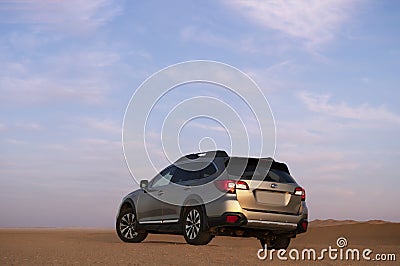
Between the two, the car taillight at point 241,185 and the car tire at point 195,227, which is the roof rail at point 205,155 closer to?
the car taillight at point 241,185

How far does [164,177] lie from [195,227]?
1837 mm

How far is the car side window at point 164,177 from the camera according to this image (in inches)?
561

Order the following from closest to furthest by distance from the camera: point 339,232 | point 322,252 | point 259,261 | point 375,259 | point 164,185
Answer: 1. point 259,261
2. point 375,259
3. point 322,252
4. point 164,185
5. point 339,232

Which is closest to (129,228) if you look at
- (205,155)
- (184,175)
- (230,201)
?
(184,175)

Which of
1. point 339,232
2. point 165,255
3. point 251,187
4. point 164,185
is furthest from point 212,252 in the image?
point 339,232

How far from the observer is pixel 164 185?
14266 millimetres

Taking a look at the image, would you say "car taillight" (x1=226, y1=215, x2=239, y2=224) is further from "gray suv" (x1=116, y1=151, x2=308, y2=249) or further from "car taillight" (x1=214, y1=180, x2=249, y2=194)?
"car taillight" (x1=214, y1=180, x2=249, y2=194)

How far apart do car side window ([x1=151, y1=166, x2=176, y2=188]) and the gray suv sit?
39 millimetres

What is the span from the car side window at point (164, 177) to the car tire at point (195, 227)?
1.17 m

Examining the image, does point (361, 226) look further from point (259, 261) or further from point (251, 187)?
point (259, 261)

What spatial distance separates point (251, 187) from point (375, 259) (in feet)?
8.83

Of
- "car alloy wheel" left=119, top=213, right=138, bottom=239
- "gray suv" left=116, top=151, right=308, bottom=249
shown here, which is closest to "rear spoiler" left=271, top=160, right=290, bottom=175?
"gray suv" left=116, top=151, right=308, bottom=249

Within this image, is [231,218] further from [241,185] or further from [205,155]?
[205,155]

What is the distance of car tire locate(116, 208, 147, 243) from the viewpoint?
15180 millimetres
